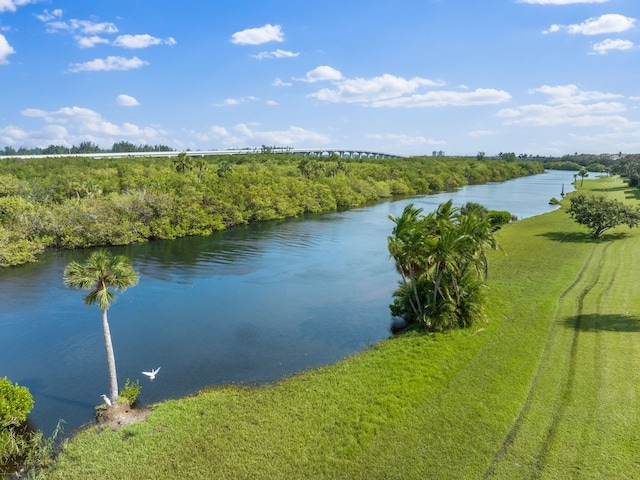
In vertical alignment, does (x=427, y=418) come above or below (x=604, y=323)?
below

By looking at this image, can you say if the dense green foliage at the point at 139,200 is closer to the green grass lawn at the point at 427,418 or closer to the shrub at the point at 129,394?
the shrub at the point at 129,394

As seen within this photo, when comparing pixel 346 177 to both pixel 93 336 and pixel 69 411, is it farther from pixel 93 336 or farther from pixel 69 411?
pixel 69 411

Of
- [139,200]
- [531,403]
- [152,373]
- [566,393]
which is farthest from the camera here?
[139,200]

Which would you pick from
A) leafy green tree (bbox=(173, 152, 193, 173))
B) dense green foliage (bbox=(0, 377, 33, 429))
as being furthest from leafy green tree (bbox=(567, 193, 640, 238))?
leafy green tree (bbox=(173, 152, 193, 173))

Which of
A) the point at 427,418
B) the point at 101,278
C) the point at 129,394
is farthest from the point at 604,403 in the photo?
the point at 101,278

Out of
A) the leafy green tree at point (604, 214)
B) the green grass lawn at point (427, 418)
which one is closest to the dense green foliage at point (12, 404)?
the green grass lawn at point (427, 418)

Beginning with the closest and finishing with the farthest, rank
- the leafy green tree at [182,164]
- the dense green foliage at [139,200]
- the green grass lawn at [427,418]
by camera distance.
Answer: the green grass lawn at [427,418], the dense green foliage at [139,200], the leafy green tree at [182,164]

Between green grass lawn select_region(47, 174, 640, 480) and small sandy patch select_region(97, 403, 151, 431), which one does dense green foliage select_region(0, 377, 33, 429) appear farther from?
small sandy patch select_region(97, 403, 151, 431)

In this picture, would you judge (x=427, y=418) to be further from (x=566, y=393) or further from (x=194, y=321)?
(x=194, y=321)
